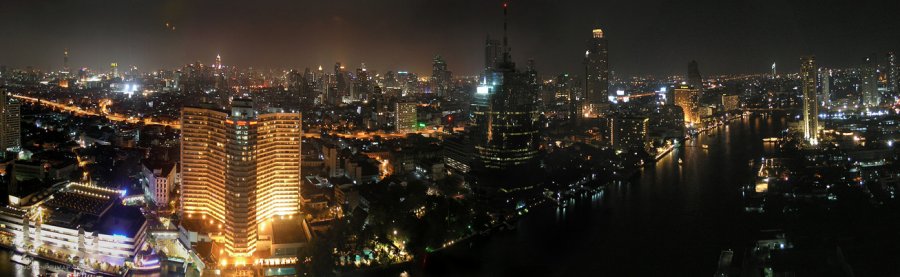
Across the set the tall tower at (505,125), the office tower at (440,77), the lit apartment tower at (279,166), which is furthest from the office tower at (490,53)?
the office tower at (440,77)

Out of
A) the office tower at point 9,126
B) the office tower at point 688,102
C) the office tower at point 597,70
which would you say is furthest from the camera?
the office tower at point 597,70

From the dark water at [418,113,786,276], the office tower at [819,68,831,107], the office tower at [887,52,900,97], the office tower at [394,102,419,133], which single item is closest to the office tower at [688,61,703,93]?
the office tower at [819,68,831,107]

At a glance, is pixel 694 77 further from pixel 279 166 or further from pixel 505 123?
pixel 279 166

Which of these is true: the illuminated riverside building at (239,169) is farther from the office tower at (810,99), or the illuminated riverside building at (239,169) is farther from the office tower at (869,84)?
the office tower at (869,84)

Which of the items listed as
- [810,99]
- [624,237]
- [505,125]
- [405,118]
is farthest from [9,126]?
[810,99]

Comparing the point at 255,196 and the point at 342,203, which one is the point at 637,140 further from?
the point at 255,196

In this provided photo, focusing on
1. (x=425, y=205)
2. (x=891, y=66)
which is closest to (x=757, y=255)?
(x=425, y=205)
